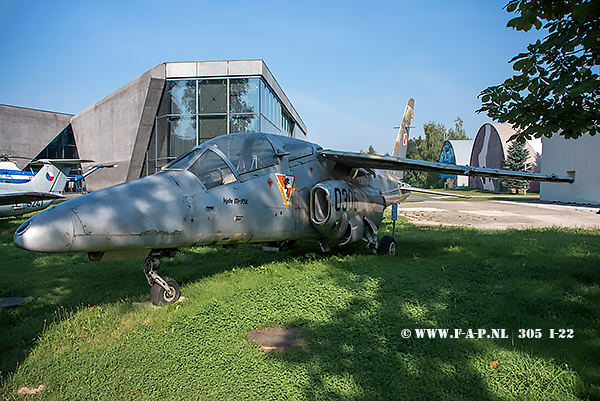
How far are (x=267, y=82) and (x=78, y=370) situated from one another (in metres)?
18.9

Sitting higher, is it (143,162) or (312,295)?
(143,162)

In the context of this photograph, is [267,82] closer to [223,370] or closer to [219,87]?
[219,87]

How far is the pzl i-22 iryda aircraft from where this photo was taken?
4004 millimetres

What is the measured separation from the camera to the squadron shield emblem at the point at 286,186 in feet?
21.4

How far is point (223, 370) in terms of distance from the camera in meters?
3.48

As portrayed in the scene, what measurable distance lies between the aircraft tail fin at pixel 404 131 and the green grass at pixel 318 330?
6.36m

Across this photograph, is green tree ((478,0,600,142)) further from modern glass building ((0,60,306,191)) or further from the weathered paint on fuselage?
modern glass building ((0,60,306,191))

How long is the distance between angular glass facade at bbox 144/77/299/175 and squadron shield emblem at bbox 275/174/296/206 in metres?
12.6

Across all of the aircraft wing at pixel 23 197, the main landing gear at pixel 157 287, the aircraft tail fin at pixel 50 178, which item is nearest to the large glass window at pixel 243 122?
the aircraft tail fin at pixel 50 178

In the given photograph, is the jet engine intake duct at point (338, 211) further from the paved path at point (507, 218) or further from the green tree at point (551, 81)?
the paved path at point (507, 218)

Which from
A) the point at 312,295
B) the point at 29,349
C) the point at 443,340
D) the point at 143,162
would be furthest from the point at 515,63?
the point at 143,162

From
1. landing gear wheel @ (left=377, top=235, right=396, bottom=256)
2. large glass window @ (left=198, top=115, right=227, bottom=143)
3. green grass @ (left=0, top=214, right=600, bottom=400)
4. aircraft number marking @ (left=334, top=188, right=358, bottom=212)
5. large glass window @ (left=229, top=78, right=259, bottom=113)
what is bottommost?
green grass @ (left=0, top=214, right=600, bottom=400)

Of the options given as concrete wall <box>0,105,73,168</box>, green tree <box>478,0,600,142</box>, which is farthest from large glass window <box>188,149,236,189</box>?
concrete wall <box>0,105,73,168</box>

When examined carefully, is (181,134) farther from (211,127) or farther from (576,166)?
(576,166)
